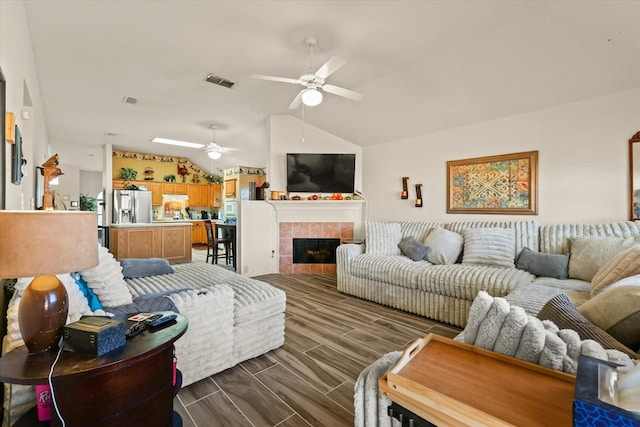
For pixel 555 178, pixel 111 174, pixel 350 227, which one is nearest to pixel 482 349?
pixel 555 178

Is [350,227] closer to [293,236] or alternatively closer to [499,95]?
[293,236]

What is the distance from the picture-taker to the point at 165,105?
4.59 metres

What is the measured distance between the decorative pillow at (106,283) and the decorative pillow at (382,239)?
2907 millimetres

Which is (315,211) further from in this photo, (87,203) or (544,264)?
(87,203)

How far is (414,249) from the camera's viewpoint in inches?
148

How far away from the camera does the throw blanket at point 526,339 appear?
838mm

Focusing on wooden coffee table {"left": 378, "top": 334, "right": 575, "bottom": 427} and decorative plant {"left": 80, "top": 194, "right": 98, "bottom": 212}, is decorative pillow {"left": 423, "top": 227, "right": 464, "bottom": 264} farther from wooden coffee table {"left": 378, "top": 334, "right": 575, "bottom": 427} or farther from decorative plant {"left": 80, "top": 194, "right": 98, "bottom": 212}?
decorative plant {"left": 80, "top": 194, "right": 98, "bottom": 212}

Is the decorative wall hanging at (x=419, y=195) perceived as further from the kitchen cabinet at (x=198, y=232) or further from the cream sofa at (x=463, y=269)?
the kitchen cabinet at (x=198, y=232)

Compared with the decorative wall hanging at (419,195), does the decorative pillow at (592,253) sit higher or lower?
lower

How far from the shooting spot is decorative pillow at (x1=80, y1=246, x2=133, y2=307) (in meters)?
1.69

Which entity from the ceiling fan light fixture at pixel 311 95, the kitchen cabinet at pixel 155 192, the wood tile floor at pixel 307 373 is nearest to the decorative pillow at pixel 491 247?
the wood tile floor at pixel 307 373

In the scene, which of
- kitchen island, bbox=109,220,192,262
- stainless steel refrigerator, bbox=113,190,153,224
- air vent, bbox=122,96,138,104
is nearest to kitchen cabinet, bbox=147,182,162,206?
stainless steel refrigerator, bbox=113,190,153,224

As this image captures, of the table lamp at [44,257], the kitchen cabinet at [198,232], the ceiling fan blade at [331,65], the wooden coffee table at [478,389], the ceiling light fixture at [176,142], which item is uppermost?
the ceiling light fixture at [176,142]

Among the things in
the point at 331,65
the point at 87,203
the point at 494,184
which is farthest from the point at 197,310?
the point at 87,203
